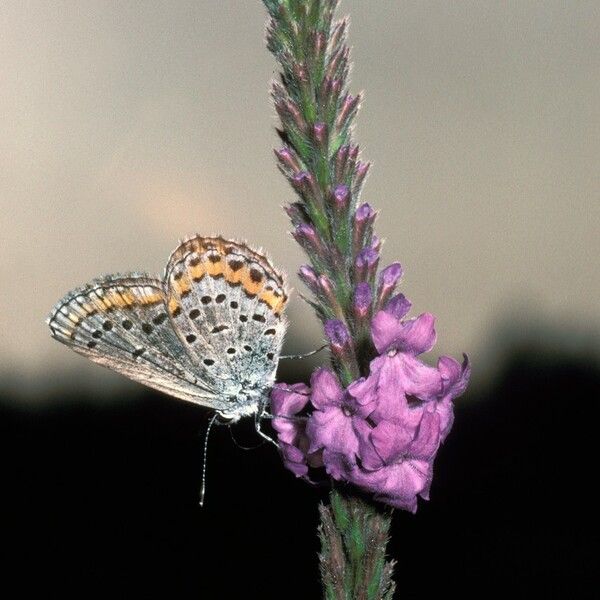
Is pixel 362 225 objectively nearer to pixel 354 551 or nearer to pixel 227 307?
pixel 227 307

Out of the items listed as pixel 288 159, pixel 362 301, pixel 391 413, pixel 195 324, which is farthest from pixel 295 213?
pixel 195 324

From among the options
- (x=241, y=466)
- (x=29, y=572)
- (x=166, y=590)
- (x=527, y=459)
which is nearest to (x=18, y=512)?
(x=29, y=572)

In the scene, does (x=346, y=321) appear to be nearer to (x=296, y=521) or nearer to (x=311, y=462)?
(x=311, y=462)

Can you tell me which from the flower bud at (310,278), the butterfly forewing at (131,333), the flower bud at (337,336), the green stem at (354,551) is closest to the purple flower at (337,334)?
the flower bud at (337,336)

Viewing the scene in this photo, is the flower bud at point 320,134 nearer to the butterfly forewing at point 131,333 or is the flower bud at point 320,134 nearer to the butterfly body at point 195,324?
the butterfly body at point 195,324

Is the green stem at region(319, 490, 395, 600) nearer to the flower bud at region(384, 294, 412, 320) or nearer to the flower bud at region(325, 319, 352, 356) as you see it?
the flower bud at region(325, 319, 352, 356)

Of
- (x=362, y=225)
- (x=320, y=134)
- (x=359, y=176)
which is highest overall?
(x=320, y=134)

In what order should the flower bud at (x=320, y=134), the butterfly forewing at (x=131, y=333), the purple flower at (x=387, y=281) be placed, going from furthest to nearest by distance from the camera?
1. the butterfly forewing at (x=131, y=333)
2. the purple flower at (x=387, y=281)
3. the flower bud at (x=320, y=134)
